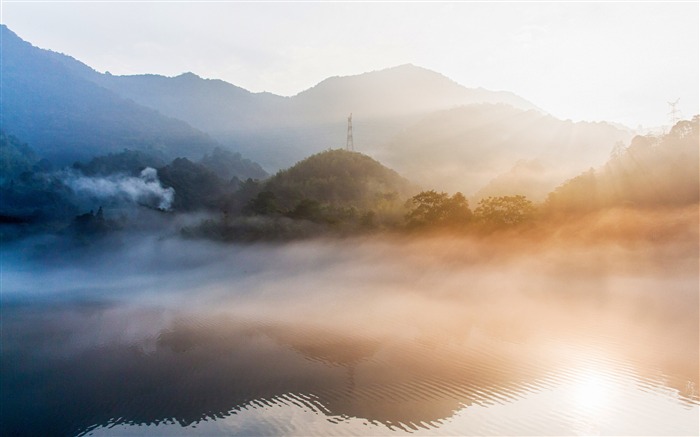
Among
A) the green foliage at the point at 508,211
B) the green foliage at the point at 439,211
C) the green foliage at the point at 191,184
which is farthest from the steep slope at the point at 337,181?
the green foliage at the point at 508,211

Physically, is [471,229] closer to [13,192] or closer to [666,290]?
[666,290]

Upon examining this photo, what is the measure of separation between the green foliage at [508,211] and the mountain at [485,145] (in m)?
42.9

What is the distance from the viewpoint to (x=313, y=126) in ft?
602

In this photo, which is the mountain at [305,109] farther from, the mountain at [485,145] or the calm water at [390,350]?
the calm water at [390,350]

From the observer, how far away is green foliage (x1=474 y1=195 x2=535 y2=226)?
193ft

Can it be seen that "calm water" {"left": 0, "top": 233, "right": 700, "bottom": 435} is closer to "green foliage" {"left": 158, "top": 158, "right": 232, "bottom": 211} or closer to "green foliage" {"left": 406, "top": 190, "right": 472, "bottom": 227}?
"green foliage" {"left": 406, "top": 190, "right": 472, "bottom": 227}

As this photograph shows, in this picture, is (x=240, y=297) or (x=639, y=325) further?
(x=240, y=297)

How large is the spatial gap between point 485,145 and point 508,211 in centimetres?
8008

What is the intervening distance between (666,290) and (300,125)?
513ft

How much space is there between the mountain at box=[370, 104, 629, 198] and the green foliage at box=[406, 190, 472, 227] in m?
42.7

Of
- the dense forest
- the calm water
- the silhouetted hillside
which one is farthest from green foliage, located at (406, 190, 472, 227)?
the silhouetted hillside

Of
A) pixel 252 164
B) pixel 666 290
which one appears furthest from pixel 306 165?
pixel 666 290

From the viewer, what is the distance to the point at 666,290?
43469 mm

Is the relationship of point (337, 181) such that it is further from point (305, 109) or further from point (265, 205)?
point (305, 109)
